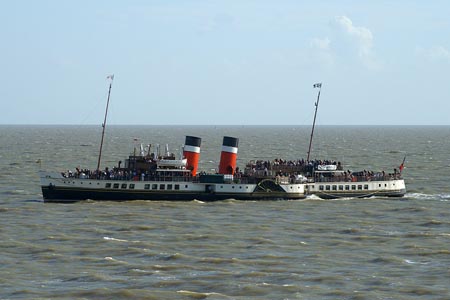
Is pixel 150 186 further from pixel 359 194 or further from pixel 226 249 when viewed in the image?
pixel 226 249

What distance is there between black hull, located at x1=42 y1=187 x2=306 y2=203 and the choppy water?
3.04 ft

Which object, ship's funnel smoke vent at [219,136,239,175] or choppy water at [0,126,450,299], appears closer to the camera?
choppy water at [0,126,450,299]

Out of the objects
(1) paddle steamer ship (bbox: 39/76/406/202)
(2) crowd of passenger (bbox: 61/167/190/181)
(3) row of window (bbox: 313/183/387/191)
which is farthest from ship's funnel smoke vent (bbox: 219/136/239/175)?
(3) row of window (bbox: 313/183/387/191)

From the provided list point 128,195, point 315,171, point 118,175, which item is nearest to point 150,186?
point 128,195

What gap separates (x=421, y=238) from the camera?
5678 centimetres

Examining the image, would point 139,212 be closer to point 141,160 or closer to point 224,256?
point 141,160

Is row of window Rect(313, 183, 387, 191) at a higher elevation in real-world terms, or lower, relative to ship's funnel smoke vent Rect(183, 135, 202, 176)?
lower

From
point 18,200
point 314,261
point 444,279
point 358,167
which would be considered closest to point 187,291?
point 314,261

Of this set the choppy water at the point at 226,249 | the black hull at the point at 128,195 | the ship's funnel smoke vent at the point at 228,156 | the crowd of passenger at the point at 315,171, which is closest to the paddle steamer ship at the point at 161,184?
the black hull at the point at 128,195

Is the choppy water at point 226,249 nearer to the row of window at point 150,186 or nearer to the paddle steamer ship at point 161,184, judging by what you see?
the paddle steamer ship at point 161,184

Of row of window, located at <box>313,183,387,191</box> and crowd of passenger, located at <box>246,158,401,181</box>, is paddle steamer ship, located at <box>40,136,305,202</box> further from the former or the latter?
crowd of passenger, located at <box>246,158,401,181</box>

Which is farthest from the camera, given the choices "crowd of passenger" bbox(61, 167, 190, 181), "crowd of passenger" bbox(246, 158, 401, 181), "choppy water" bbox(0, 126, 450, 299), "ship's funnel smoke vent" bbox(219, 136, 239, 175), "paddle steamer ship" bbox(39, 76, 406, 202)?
"crowd of passenger" bbox(246, 158, 401, 181)

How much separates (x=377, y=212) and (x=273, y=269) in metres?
25.7

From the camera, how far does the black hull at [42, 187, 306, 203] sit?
73.3m
